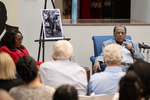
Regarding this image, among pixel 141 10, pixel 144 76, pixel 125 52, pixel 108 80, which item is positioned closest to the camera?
pixel 144 76

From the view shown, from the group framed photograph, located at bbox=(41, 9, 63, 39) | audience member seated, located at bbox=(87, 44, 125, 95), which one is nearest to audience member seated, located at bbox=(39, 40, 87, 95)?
audience member seated, located at bbox=(87, 44, 125, 95)

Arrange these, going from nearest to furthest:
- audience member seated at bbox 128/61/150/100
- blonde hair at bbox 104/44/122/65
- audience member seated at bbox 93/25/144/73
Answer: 1. audience member seated at bbox 128/61/150/100
2. blonde hair at bbox 104/44/122/65
3. audience member seated at bbox 93/25/144/73

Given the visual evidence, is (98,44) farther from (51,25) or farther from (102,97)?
(102,97)

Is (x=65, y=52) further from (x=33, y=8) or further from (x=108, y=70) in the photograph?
(x=33, y=8)

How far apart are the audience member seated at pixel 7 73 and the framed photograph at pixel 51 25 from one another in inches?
100.0

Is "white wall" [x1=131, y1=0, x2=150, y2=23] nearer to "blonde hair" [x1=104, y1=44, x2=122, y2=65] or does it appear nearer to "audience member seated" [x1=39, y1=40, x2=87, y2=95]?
"blonde hair" [x1=104, y1=44, x2=122, y2=65]

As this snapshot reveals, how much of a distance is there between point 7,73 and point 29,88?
297mm

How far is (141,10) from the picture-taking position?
770 cm

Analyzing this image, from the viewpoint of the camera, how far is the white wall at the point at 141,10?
6.88m

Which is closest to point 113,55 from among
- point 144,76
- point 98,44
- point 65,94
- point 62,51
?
point 62,51

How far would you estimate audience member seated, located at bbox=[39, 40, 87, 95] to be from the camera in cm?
253

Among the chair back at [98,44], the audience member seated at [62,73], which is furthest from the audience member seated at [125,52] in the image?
the audience member seated at [62,73]

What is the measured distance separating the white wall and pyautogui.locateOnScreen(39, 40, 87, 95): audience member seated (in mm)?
4528

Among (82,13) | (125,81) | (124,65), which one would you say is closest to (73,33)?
(124,65)
